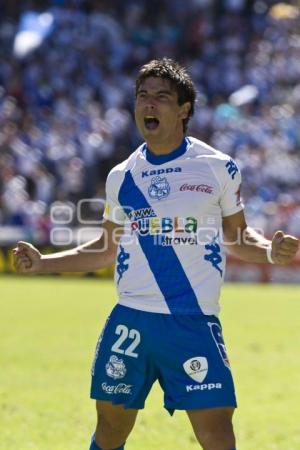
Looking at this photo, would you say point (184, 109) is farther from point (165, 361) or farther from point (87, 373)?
point (87, 373)

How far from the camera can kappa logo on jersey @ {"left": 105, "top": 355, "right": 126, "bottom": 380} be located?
5.18 metres

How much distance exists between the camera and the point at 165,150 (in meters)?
5.31

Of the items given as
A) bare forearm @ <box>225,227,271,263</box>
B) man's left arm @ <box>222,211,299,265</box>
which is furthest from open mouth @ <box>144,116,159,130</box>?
bare forearm @ <box>225,227,271,263</box>

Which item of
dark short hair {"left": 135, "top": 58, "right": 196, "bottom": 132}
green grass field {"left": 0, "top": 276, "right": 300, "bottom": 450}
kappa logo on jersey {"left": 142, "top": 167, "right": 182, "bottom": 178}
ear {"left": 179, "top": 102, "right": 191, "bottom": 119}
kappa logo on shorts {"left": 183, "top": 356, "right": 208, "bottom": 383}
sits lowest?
green grass field {"left": 0, "top": 276, "right": 300, "bottom": 450}

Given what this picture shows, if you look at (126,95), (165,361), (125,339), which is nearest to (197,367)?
(165,361)

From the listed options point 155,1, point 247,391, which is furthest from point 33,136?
point 247,391

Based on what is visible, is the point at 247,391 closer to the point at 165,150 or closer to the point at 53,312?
the point at 165,150

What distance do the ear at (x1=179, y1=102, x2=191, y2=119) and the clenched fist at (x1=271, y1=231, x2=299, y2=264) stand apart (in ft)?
2.41

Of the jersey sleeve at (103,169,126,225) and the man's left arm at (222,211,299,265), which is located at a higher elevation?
the jersey sleeve at (103,169,126,225)

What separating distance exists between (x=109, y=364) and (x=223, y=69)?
76.0ft

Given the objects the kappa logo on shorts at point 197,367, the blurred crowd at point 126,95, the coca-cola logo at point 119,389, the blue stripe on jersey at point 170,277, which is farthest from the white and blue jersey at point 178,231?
the blurred crowd at point 126,95

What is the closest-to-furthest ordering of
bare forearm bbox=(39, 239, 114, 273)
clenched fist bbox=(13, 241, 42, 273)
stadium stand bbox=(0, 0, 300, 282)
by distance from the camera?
clenched fist bbox=(13, 241, 42, 273) < bare forearm bbox=(39, 239, 114, 273) < stadium stand bbox=(0, 0, 300, 282)

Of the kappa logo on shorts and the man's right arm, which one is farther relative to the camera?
the man's right arm

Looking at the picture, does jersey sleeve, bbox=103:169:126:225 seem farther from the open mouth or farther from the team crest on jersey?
the open mouth
